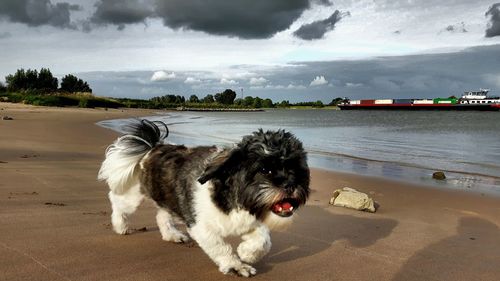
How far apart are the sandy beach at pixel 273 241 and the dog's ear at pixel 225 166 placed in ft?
3.39

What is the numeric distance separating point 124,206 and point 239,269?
200 centimetres

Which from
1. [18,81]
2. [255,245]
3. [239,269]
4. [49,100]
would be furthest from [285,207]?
[18,81]

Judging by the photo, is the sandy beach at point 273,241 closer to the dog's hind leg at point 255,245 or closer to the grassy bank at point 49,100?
the dog's hind leg at point 255,245

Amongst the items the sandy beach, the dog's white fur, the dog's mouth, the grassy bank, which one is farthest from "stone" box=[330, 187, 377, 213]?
the grassy bank

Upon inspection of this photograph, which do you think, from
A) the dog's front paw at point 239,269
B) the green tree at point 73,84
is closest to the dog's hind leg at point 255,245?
the dog's front paw at point 239,269

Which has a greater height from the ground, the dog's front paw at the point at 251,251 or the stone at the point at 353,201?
the dog's front paw at the point at 251,251

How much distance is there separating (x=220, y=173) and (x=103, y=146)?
12.9 m

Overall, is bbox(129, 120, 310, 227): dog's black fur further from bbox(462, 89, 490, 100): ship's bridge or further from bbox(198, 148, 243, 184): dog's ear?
bbox(462, 89, 490, 100): ship's bridge

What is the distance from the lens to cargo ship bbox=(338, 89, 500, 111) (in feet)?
335

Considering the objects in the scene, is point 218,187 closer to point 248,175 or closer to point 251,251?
point 248,175

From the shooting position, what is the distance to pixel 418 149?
20906mm

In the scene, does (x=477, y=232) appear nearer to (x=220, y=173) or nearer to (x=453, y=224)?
(x=453, y=224)

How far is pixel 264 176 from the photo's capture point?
3854 mm

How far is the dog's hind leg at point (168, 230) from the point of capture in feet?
18.0
